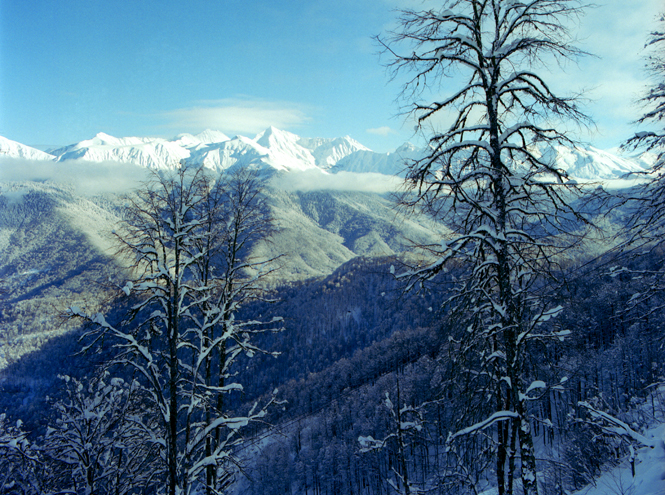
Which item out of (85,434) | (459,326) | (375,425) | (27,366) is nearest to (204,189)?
(459,326)

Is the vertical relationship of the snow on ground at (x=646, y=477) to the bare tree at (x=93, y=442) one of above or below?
above

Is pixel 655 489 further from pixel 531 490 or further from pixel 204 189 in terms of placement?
pixel 204 189

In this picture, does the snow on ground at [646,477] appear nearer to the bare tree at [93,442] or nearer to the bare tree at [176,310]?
the bare tree at [176,310]

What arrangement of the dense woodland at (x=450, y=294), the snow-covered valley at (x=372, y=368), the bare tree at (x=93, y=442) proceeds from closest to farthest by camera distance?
the dense woodland at (x=450, y=294) → the snow-covered valley at (x=372, y=368) → the bare tree at (x=93, y=442)

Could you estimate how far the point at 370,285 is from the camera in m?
177

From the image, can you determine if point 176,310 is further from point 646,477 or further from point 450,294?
point 646,477

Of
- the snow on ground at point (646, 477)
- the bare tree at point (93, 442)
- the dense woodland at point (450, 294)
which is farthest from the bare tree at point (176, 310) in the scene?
the snow on ground at point (646, 477)

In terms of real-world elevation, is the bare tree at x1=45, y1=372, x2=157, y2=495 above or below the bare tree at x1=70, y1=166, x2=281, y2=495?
below

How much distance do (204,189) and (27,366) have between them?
206 meters

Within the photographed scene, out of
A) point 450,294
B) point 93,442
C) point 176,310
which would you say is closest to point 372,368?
point 93,442

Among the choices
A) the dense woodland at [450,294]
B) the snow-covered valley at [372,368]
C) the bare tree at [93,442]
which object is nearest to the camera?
the dense woodland at [450,294]

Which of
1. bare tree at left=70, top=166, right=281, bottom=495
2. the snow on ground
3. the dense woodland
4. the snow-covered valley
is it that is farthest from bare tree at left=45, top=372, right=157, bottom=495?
the snow on ground

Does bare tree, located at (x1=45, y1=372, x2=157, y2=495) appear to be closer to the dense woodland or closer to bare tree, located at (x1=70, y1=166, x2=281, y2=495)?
the dense woodland

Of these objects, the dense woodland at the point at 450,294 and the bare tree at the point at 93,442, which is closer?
the dense woodland at the point at 450,294
